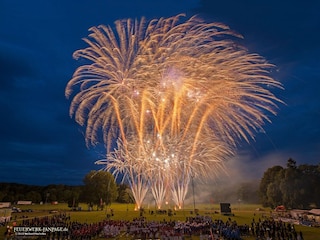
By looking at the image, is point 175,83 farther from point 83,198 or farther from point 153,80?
point 83,198

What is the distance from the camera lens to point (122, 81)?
3309 cm

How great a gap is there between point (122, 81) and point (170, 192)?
3160cm

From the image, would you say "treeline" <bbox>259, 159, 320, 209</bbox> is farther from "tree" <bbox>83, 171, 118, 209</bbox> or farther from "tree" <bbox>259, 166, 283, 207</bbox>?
"tree" <bbox>83, 171, 118, 209</bbox>

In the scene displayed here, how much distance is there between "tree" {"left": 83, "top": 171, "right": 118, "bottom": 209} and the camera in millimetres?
73500

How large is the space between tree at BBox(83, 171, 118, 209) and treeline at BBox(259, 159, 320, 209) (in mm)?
41736

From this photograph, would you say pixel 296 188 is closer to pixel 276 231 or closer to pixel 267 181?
pixel 267 181

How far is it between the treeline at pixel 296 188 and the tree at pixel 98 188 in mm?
41736

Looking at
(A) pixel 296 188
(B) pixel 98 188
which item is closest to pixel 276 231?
(A) pixel 296 188

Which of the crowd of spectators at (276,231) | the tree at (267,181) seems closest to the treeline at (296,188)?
the tree at (267,181)

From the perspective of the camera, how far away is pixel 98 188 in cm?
7406

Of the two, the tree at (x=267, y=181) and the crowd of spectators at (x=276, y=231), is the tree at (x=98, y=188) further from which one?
the crowd of spectators at (x=276, y=231)

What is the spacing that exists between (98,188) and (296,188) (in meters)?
48.2

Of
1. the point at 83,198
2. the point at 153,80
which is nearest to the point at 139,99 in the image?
the point at 153,80

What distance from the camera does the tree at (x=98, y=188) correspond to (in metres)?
73.5
